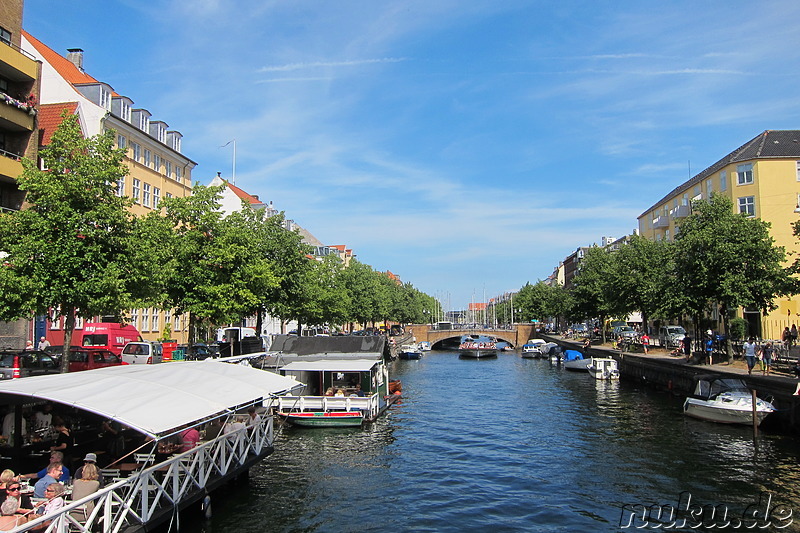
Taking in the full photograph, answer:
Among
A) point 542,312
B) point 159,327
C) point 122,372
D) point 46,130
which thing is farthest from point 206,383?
point 542,312

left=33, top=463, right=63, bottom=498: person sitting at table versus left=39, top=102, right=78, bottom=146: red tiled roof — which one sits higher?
left=39, top=102, right=78, bottom=146: red tiled roof

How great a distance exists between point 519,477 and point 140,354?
86.2ft

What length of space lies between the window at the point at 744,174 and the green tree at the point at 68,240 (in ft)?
191

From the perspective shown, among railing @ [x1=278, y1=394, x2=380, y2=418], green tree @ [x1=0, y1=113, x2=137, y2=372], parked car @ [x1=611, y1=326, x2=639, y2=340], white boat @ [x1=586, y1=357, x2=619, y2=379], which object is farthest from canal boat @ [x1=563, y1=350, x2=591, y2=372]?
green tree @ [x1=0, y1=113, x2=137, y2=372]

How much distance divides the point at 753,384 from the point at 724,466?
11270 mm

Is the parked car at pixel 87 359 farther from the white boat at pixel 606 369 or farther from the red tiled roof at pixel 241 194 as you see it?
the red tiled roof at pixel 241 194

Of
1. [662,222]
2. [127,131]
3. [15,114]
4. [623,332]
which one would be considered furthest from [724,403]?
[662,222]

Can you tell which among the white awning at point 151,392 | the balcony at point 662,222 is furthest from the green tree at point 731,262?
the balcony at point 662,222

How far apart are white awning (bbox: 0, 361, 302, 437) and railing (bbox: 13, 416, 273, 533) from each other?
4.23 ft

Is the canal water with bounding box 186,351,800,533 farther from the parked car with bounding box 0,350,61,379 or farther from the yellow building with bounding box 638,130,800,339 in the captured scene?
Answer: the yellow building with bounding box 638,130,800,339

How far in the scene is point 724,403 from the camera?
3098 cm

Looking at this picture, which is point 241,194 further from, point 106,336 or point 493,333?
point 493,333

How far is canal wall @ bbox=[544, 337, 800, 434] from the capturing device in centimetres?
2835

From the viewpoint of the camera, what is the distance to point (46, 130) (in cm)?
4009
